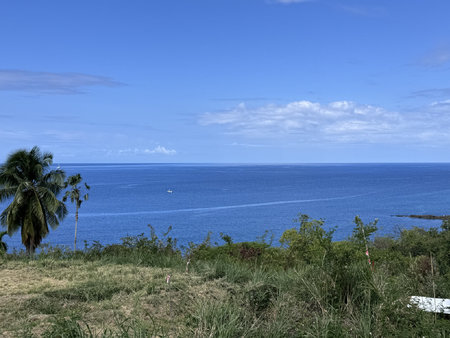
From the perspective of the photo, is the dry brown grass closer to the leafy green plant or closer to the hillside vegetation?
the hillside vegetation

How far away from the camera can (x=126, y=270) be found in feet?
31.9

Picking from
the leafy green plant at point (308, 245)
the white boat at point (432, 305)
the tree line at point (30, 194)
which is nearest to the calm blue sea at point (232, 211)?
the tree line at point (30, 194)

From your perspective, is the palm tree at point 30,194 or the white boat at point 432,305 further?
the palm tree at point 30,194

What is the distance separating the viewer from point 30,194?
91.7 ft

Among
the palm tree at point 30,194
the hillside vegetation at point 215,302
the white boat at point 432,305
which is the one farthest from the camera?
the palm tree at point 30,194

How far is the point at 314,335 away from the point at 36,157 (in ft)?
88.4

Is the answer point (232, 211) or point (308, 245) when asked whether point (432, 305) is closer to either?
point (308, 245)

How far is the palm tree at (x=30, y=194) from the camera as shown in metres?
27.5

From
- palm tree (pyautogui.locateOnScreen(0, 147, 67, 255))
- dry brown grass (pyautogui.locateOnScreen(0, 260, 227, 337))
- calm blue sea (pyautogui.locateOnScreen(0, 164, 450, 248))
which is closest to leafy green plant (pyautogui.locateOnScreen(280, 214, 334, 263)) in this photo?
dry brown grass (pyautogui.locateOnScreen(0, 260, 227, 337))

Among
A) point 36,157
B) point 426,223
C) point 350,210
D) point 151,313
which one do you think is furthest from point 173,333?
point 350,210

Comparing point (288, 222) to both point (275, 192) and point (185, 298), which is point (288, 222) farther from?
point (185, 298)

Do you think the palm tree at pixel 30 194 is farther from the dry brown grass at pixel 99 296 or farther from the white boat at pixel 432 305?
the white boat at pixel 432 305

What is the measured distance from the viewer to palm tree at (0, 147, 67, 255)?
27.5 meters

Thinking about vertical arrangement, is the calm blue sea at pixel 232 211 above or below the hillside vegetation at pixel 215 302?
below
